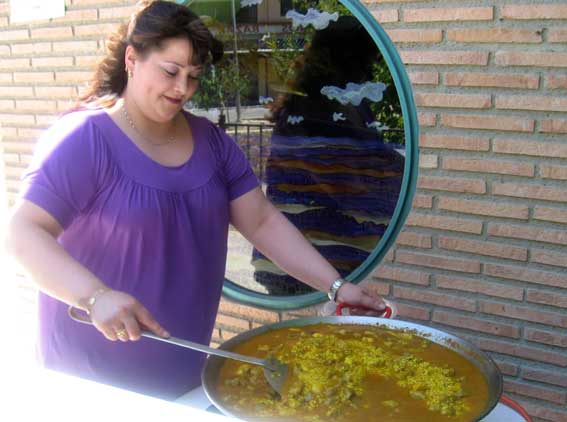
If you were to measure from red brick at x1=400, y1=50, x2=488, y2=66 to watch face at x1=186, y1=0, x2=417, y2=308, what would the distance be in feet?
0.24

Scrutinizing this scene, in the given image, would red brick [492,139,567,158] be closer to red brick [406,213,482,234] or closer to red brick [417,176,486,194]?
red brick [417,176,486,194]

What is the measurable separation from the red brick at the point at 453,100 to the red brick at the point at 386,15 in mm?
365

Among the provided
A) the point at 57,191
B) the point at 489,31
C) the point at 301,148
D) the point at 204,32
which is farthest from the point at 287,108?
the point at 57,191

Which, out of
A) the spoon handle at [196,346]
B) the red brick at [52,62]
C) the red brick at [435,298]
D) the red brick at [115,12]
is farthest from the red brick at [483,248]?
the red brick at [52,62]

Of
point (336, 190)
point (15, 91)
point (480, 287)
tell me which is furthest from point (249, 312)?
point (15, 91)

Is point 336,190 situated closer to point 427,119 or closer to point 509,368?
point 427,119

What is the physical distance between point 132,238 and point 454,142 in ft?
5.40

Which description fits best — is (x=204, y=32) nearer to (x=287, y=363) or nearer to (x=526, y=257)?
(x=287, y=363)

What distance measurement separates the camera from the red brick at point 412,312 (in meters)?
3.27

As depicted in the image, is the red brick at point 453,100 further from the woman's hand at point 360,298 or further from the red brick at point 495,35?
the woman's hand at point 360,298

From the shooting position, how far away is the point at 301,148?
12.0 ft

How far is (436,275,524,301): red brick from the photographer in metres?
3.00

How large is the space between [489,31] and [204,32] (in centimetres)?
139

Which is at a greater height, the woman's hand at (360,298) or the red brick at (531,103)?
the red brick at (531,103)
